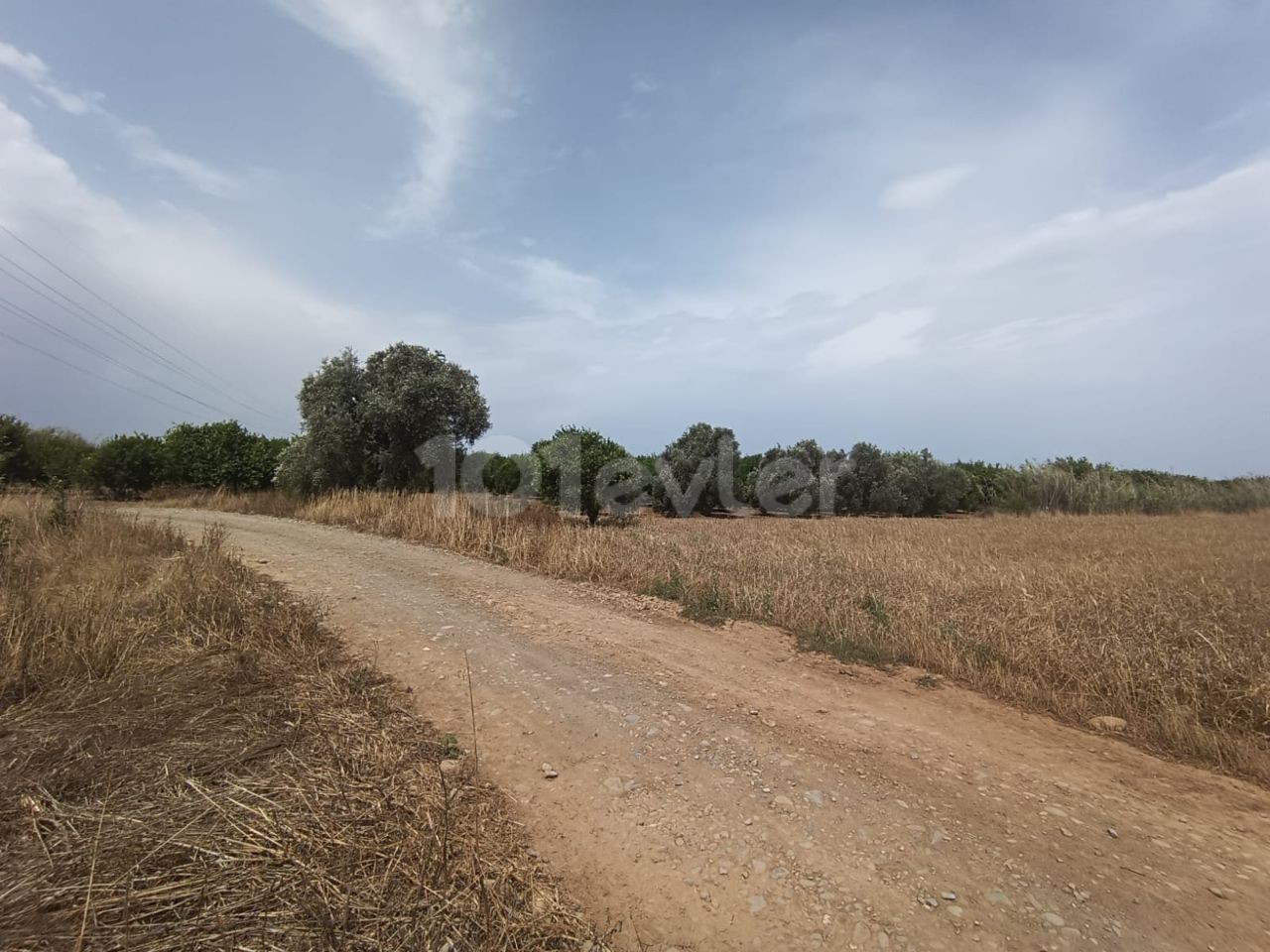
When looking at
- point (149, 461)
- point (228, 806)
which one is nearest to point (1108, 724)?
point (228, 806)

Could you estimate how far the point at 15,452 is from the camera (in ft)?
67.5

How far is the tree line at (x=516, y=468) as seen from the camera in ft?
51.9

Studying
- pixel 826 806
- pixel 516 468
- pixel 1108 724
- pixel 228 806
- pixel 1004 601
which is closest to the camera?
pixel 228 806

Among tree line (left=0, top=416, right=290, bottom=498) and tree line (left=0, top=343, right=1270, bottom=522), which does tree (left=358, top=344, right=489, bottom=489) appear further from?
tree line (left=0, top=416, right=290, bottom=498)

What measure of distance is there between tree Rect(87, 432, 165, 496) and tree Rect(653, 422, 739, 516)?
64.0 ft

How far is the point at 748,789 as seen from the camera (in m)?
3.49

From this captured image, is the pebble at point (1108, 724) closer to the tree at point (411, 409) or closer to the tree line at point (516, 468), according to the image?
the tree line at point (516, 468)

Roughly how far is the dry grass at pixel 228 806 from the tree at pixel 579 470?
902 cm

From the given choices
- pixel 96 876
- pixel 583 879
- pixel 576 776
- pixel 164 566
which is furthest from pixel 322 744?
pixel 164 566

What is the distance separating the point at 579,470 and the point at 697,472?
39.8 feet

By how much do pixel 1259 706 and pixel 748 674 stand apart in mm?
3847

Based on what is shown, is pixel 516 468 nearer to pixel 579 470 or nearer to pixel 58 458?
pixel 579 470

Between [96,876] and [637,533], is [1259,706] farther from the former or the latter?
[637,533]

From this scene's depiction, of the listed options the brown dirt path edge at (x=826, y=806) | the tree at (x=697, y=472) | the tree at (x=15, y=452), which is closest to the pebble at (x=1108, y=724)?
the brown dirt path edge at (x=826, y=806)
